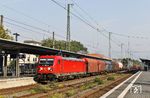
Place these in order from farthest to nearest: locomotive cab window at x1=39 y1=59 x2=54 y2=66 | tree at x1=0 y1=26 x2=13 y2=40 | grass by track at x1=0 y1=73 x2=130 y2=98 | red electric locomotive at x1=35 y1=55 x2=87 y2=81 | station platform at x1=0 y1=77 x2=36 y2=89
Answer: tree at x1=0 y1=26 x2=13 y2=40, locomotive cab window at x1=39 y1=59 x2=54 y2=66, red electric locomotive at x1=35 y1=55 x2=87 y2=81, station platform at x1=0 y1=77 x2=36 y2=89, grass by track at x1=0 y1=73 x2=130 y2=98

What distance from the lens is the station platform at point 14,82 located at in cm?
2767

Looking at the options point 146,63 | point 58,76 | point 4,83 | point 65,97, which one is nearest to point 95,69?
point 58,76

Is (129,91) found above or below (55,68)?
below

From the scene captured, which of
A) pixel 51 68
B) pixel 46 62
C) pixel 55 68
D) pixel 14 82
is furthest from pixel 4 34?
pixel 14 82

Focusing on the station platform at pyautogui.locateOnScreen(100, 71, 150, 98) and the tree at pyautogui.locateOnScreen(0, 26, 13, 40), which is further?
the tree at pyautogui.locateOnScreen(0, 26, 13, 40)

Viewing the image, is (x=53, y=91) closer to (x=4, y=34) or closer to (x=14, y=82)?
(x=14, y=82)

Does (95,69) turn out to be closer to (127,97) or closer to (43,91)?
(43,91)

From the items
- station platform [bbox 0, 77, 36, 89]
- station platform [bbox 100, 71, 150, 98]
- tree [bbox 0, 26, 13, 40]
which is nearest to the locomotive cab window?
station platform [bbox 0, 77, 36, 89]

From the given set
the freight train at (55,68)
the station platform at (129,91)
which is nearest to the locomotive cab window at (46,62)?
the freight train at (55,68)

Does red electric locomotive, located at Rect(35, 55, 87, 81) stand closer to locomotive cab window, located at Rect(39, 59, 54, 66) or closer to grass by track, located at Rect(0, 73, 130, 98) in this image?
locomotive cab window, located at Rect(39, 59, 54, 66)

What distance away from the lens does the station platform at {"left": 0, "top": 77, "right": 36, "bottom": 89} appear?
90.8 feet

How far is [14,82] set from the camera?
30.0 meters

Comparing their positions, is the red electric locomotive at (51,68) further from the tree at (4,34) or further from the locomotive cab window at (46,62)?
the tree at (4,34)

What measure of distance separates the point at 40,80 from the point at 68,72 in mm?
5019
